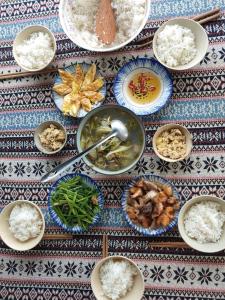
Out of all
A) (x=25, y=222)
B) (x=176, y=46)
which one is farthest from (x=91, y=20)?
(x=25, y=222)

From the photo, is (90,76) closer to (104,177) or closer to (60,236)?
(104,177)

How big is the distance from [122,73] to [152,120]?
0.35 metres

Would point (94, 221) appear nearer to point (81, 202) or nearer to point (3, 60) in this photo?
point (81, 202)

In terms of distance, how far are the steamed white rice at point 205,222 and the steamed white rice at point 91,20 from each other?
1134 mm

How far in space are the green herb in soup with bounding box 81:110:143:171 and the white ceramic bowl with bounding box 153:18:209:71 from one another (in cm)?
44

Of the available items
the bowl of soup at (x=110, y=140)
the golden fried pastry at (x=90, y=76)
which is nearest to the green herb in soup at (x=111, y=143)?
the bowl of soup at (x=110, y=140)

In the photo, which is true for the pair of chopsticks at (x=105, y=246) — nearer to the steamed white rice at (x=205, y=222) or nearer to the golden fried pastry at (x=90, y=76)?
the steamed white rice at (x=205, y=222)

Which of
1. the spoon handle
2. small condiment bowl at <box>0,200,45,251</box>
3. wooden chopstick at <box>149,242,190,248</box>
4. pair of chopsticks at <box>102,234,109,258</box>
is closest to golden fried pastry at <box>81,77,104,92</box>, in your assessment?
the spoon handle

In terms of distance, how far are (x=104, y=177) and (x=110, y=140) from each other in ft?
1.01

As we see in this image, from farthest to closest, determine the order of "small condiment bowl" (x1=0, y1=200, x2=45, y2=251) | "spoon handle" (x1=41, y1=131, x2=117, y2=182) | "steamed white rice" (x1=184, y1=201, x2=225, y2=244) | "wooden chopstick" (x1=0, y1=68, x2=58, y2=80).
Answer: "wooden chopstick" (x1=0, y1=68, x2=58, y2=80) → "small condiment bowl" (x1=0, y1=200, x2=45, y2=251) → "steamed white rice" (x1=184, y1=201, x2=225, y2=244) → "spoon handle" (x1=41, y1=131, x2=117, y2=182)

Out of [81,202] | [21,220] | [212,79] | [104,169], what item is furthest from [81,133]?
[212,79]

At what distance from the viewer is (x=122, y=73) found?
2.96 meters

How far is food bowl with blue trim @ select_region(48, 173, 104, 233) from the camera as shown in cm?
293

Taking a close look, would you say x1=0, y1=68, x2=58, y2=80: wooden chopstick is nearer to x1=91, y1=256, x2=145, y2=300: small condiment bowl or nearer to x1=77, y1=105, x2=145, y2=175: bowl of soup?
x1=77, y1=105, x2=145, y2=175: bowl of soup
